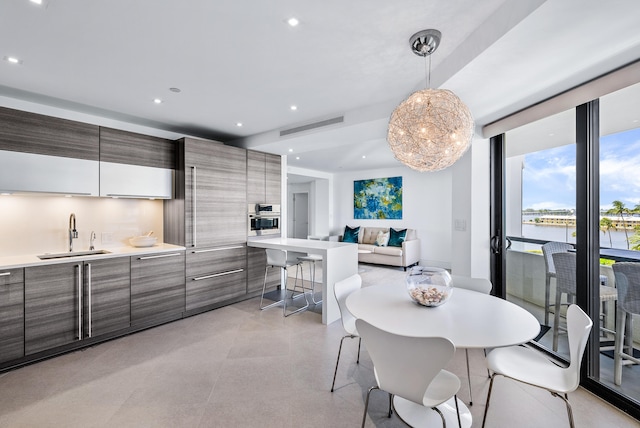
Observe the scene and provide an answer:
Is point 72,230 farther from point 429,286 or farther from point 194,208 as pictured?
point 429,286

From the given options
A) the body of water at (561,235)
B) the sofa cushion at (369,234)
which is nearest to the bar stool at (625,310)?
the body of water at (561,235)

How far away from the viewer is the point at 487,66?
2.06m

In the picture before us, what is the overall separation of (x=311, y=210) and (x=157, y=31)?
7.36m

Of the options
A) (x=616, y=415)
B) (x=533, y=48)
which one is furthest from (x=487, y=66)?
(x=616, y=415)

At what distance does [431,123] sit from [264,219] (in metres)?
3.27

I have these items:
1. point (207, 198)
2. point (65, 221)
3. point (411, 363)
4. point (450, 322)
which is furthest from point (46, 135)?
point (450, 322)

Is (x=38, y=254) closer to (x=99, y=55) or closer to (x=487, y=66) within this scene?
(x=99, y=55)

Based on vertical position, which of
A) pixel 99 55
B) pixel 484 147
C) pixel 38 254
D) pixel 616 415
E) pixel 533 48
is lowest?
pixel 616 415

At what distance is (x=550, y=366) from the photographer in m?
1.81

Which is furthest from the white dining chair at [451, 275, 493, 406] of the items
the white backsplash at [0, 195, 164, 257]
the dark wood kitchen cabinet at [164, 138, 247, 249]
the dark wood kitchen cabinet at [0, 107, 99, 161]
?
the dark wood kitchen cabinet at [0, 107, 99, 161]

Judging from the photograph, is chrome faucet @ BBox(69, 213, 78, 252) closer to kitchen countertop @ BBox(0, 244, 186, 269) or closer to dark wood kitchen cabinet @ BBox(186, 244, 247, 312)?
kitchen countertop @ BBox(0, 244, 186, 269)

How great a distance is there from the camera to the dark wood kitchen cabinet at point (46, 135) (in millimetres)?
2717

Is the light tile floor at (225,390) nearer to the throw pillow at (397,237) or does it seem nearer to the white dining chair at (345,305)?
the white dining chair at (345,305)

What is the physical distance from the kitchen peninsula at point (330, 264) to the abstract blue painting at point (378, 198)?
3895 millimetres
